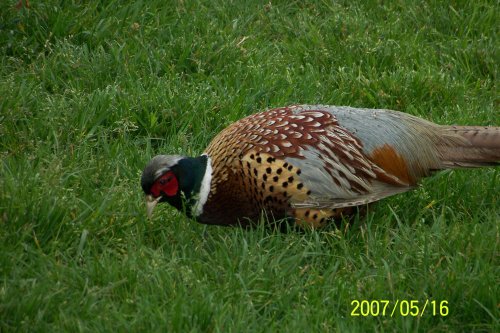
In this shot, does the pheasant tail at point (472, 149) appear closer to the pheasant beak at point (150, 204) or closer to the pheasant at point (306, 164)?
the pheasant at point (306, 164)

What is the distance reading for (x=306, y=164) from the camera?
427cm

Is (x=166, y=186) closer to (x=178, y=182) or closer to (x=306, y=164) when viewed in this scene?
(x=178, y=182)

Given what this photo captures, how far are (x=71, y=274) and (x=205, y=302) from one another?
1.89ft

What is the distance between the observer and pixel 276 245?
162 inches

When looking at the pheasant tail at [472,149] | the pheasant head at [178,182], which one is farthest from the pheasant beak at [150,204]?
the pheasant tail at [472,149]

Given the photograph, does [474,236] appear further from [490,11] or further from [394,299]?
[490,11]

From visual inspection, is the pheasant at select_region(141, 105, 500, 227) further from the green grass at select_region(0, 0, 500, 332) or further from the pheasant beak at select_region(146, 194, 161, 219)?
the green grass at select_region(0, 0, 500, 332)

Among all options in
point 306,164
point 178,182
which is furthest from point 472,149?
point 178,182

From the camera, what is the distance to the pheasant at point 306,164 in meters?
4.26

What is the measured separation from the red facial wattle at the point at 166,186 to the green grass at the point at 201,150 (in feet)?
0.53

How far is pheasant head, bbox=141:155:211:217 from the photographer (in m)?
4.18
